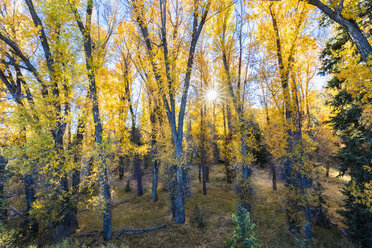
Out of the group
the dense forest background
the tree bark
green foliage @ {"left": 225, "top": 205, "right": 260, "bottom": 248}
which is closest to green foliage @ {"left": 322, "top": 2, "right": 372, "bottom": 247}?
the dense forest background

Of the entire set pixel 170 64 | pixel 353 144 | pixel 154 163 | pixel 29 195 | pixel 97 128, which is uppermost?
pixel 170 64

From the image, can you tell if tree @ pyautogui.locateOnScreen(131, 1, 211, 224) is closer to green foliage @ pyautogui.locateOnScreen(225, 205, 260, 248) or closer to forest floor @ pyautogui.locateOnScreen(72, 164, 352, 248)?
forest floor @ pyautogui.locateOnScreen(72, 164, 352, 248)

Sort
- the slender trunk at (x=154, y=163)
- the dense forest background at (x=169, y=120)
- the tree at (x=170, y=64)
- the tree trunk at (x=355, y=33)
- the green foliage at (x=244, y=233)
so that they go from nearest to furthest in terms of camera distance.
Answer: the green foliage at (x=244, y=233), the tree trunk at (x=355, y=33), the dense forest background at (x=169, y=120), the tree at (x=170, y=64), the slender trunk at (x=154, y=163)

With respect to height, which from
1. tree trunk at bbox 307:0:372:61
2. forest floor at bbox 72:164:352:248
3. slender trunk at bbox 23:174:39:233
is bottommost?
forest floor at bbox 72:164:352:248

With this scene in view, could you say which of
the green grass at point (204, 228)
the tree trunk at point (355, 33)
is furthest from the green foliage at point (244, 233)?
the tree trunk at point (355, 33)

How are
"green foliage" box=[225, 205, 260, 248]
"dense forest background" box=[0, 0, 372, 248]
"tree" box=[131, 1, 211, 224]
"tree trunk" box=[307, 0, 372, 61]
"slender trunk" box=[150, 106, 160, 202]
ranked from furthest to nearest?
1. "slender trunk" box=[150, 106, 160, 202]
2. "tree" box=[131, 1, 211, 224]
3. "dense forest background" box=[0, 0, 372, 248]
4. "tree trunk" box=[307, 0, 372, 61]
5. "green foliage" box=[225, 205, 260, 248]

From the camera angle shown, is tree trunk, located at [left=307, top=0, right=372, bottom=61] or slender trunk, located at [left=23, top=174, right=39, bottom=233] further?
slender trunk, located at [left=23, top=174, right=39, bottom=233]

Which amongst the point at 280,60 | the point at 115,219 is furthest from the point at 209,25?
the point at 115,219

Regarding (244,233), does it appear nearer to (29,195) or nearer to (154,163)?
(154,163)

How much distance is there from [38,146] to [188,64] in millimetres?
6805

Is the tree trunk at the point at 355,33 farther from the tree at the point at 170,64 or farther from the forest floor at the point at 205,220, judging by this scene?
the forest floor at the point at 205,220

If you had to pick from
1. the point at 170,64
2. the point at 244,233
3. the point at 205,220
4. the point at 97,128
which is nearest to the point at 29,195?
the point at 97,128

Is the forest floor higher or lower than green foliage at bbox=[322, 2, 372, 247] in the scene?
lower

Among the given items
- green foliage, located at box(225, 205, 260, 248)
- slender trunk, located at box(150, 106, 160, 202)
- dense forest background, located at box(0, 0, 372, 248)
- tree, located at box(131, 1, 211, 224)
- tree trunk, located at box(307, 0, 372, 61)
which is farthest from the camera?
slender trunk, located at box(150, 106, 160, 202)
